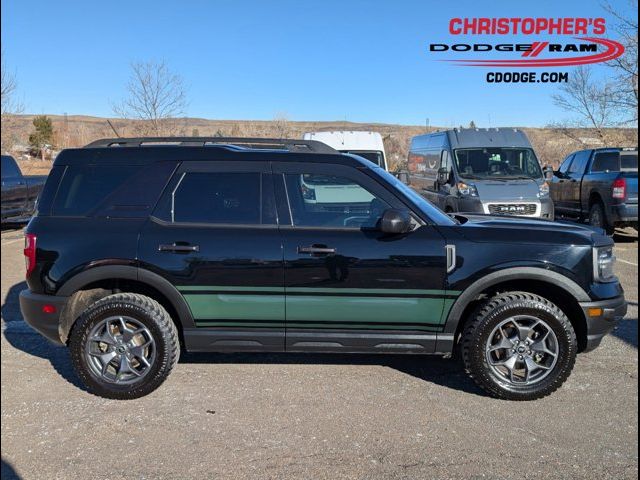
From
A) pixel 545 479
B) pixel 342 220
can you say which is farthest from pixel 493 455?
pixel 342 220

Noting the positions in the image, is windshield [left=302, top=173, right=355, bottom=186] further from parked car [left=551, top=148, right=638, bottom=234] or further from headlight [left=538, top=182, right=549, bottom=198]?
parked car [left=551, top=148, right=638, bottom=234]

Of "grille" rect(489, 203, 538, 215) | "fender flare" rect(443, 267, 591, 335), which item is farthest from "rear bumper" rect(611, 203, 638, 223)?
"fender flare" rect(443, 267, 591, 335)

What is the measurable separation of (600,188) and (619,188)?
2.55 ft

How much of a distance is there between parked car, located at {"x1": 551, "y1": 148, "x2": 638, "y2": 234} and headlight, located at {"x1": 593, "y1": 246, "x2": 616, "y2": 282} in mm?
7132

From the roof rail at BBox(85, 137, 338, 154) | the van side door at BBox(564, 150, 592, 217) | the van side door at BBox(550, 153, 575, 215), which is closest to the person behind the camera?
the roof rail at BBox(85, 137, 338, 154)

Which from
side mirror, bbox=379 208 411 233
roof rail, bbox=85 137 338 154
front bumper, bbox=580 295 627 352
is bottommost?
front bumper, bbox=580 295 627 352

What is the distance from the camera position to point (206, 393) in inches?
155

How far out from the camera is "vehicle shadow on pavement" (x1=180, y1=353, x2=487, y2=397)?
4324mm

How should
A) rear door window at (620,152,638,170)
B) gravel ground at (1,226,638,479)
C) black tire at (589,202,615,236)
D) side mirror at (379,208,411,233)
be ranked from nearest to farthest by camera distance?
gravel ground at (1,226,638,479) < side mirror at (379,208,411,233) < black tire at (589,202,615,236) < rear door window at (620,152,638,170)

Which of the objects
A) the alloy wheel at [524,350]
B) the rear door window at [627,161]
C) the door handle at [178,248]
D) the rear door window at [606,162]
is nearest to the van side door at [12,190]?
the door handle at [178,248]

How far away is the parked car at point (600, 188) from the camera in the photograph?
33.2ft

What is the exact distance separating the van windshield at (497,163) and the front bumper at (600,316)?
7335 millimetres

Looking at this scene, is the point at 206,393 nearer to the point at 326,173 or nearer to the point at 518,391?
the point at 326,173

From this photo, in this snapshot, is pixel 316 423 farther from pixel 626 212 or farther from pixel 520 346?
pixel 626 212
